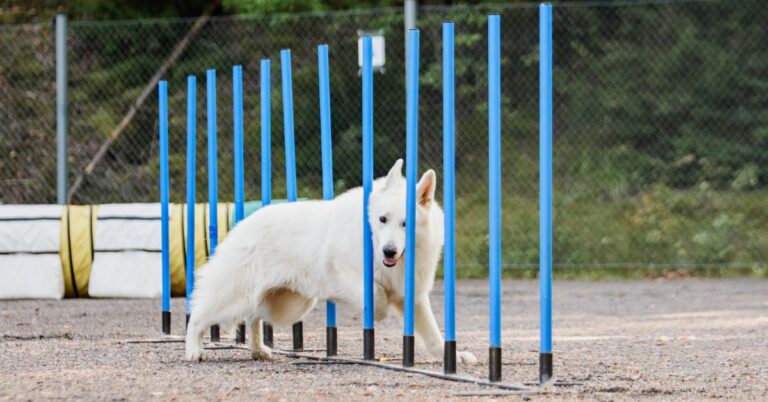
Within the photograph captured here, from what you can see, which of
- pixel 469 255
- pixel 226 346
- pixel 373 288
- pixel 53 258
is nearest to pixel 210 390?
pixel 373 288

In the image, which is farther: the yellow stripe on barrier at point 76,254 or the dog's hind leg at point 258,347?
the yellow stripe on barrier at point 76,254

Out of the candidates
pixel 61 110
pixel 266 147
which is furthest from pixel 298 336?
pixel 61 110

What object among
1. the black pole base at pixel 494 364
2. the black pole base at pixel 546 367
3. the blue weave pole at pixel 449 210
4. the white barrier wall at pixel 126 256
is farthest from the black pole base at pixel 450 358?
the white barrier wall at pixel 126 256

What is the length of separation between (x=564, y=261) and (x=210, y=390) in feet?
31.1

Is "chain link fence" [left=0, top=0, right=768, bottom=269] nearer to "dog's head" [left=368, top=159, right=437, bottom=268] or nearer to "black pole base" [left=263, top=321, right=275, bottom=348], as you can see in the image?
"black pole base" [left=263, top=321, right=275, bottom=348]

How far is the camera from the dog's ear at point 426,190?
6773mm

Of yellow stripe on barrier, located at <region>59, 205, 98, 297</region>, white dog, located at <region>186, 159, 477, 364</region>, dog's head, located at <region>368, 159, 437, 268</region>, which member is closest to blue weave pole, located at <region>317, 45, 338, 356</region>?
white dog, located at <region>186, 159, 477, 364</region>

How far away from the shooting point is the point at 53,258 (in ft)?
40.7

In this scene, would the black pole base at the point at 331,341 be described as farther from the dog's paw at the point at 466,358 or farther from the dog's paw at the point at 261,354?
the dog's paw at the point at 466,358

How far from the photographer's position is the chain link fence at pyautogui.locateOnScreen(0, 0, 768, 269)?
14.7m

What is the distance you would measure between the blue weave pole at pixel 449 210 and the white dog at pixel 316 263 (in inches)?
18.7

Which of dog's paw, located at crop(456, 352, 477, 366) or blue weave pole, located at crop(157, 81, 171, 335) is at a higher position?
blue weave pole, located at crop(157, 81, 171, 335)

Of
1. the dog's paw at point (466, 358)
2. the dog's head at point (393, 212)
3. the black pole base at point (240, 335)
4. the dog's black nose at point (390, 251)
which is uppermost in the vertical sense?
the dog's head at point (393, 212)

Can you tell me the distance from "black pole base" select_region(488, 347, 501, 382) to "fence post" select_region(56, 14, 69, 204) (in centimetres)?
962
